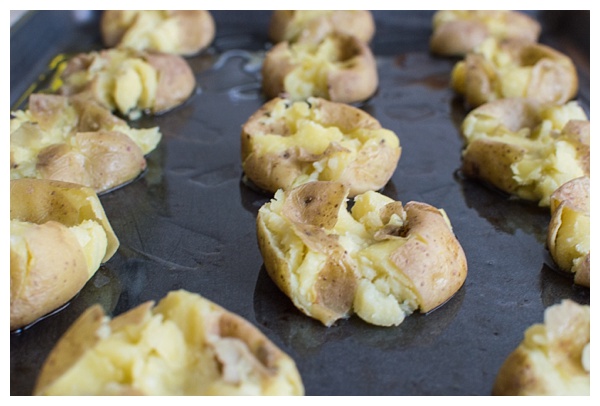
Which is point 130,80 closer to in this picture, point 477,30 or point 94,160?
point 94,160

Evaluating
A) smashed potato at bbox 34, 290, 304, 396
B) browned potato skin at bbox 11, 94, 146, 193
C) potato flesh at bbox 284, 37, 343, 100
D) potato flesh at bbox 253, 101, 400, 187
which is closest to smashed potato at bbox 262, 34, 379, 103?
potato flesh at bbox 284, 37, 343, 100

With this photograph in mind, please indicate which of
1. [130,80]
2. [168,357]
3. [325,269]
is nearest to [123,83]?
[130,80]

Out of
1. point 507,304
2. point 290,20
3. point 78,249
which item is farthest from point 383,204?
point 290,20

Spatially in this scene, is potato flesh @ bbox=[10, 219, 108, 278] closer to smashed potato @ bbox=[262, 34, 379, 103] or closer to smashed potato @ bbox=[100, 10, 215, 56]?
smashed potato @ bbox=[262, 34, 379, 103]

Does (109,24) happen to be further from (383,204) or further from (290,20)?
(383,204)

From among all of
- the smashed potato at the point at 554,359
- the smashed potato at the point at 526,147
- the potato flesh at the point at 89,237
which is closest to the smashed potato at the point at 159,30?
the smashed potato at the point at 526,147
